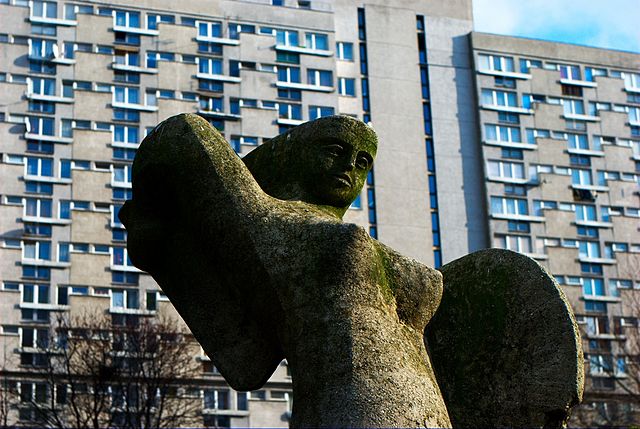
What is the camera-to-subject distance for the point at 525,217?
74.1 m

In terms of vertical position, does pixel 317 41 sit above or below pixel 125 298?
above

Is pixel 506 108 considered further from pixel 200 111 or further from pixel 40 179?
pixel 40 179

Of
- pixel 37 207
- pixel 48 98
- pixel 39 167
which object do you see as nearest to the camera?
pixel 37 207

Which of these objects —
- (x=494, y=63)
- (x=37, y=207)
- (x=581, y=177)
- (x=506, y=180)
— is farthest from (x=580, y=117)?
(x=37, y=207)

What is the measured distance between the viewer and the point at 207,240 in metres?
7.53

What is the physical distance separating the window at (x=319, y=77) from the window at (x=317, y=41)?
1.37m

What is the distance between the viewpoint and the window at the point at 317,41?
72438 millimetres

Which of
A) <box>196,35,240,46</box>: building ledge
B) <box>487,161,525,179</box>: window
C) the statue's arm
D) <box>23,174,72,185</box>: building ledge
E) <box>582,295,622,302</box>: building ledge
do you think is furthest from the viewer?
<box>487,161,525,179</box>: window

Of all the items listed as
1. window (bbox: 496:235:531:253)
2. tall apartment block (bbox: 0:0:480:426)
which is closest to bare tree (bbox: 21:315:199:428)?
tall apartment block (bbox: 0:0:480:426)

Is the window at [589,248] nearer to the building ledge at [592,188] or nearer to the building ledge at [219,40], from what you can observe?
the building ledge at [592,188]

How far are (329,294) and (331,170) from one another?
101 cm

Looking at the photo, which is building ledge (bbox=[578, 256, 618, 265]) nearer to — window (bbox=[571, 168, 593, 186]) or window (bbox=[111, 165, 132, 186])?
window (bbox=[571, 168, 593, 186])

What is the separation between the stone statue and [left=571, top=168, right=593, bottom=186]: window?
230ft

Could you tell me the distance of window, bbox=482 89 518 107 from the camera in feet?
249
